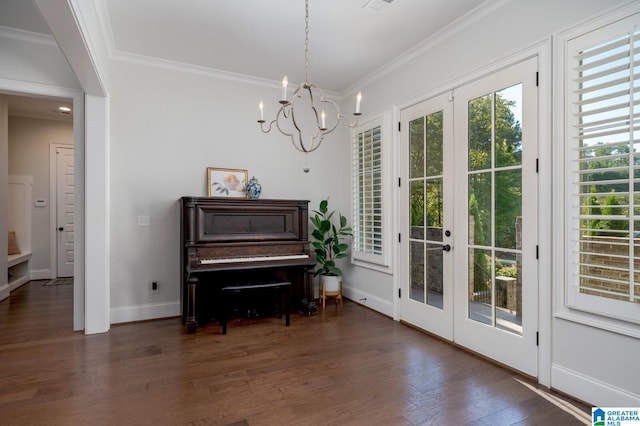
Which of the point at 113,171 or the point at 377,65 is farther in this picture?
the point at 377,65

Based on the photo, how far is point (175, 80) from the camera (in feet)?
12.8

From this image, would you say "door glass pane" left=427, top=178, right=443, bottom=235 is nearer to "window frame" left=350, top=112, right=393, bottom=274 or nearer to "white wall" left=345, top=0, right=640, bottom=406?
"window frame" left=350, top=112, right=393, bottom=274

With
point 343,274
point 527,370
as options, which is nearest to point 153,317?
point 343,274

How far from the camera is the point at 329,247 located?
454 cm

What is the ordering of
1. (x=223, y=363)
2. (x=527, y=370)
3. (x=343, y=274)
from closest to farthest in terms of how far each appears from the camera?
(x=527, y=370), (x=223, y=363), (x=343, y=274)

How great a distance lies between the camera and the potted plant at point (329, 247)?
4.37m

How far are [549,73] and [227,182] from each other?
130 inches

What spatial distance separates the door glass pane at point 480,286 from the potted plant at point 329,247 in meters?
1.77

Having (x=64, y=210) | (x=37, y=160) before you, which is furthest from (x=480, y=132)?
(x=37, y=160)

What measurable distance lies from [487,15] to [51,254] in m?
7.33

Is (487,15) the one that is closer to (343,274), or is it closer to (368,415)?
(368,415)

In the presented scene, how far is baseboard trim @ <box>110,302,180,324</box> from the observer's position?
12.0 ft

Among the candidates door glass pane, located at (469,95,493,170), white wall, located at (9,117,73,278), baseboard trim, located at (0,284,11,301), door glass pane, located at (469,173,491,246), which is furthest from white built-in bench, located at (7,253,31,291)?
door glass pane, located at (469,95,493,170)

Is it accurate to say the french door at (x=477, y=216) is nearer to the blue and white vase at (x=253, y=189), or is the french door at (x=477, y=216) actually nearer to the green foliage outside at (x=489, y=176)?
the green foliage outside at (x=489, y=176)
